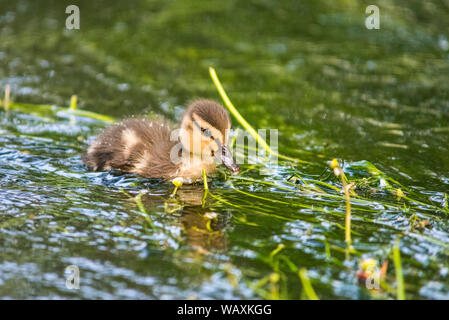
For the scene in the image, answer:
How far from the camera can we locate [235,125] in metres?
5.92

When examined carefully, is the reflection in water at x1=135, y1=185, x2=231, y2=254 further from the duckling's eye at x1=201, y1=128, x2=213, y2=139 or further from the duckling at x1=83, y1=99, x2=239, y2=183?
the duckling's eye at x1=201, y1=128, x2=213, y2=139

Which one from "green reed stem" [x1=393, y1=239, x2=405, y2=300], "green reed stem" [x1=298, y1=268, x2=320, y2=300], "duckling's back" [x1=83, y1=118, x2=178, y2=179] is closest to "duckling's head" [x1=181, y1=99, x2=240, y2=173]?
"duckling's back" [x1=83, y1=118, x2=178, y2=179]

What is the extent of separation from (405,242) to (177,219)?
132cm

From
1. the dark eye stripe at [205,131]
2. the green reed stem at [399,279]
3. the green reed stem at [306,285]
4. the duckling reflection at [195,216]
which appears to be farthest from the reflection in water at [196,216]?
the green reed stem at [399,279]

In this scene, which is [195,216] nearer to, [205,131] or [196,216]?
[196,216]

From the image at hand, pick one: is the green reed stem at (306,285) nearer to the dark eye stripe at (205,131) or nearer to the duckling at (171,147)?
the duckling at (171,147)

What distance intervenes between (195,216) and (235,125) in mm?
2189

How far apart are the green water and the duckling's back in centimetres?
13

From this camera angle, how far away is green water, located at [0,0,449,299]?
3.16 m

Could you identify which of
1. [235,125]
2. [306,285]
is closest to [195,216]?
[306,285]

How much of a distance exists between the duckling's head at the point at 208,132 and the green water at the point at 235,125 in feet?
0.81
